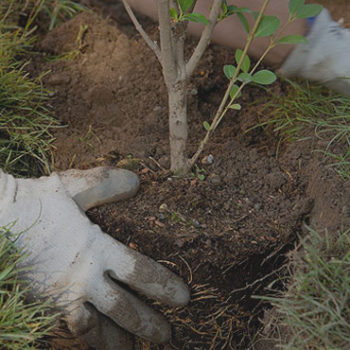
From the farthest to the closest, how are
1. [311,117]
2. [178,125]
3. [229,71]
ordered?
[311,117] < [178,125] < [229,71]

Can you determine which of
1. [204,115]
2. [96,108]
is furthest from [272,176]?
[96,108]

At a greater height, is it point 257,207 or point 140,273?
point 257,207

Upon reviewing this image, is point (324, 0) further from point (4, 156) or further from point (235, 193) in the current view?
point (4, 156)

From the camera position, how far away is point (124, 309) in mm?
1654

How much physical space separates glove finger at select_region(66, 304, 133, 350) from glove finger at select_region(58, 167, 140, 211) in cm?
32

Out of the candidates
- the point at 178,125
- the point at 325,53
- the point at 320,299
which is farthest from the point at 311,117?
the point at 320,299

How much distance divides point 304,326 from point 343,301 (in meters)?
0.11

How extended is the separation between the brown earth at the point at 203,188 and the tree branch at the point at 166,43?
1.10 ft

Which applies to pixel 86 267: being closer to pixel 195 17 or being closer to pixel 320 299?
pixel 320 299

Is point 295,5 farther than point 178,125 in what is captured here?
No

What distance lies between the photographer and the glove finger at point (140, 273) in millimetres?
1683

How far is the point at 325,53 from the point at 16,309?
125 centimetres

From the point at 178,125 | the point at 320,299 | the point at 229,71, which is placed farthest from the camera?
the point at 178,125

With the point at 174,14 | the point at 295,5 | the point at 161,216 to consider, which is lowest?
the point at 161,216
